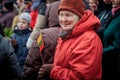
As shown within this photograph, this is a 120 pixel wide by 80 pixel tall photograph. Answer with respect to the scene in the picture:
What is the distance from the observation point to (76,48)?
3908mm

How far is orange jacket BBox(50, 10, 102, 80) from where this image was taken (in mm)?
3830

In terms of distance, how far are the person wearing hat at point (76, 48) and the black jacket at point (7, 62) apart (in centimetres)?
77

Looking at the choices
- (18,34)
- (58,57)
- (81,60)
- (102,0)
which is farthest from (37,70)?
(18,34)

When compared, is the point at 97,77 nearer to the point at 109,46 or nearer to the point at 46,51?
the point at 46,51

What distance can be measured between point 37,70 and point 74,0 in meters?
1.03

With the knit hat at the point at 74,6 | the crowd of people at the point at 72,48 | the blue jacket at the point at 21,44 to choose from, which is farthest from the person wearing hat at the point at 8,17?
the knit hat at the point at 74,6

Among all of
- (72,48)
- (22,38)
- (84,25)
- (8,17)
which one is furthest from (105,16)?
(8,17)

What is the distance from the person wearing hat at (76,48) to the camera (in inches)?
151

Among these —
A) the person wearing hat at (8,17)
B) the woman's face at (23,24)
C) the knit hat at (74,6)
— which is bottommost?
the person wearing hat at (8,17)

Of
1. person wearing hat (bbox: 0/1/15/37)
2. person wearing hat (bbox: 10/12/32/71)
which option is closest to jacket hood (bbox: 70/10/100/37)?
person wearing hat (bbox: 10/12/32/71)

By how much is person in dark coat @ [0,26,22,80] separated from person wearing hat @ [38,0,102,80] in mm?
772

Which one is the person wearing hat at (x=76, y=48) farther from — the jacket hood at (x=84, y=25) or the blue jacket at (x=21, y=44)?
the blue jacket at (x=21, y=44)

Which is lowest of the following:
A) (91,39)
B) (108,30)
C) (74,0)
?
(108,30)

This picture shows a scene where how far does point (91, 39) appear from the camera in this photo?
3900mm
